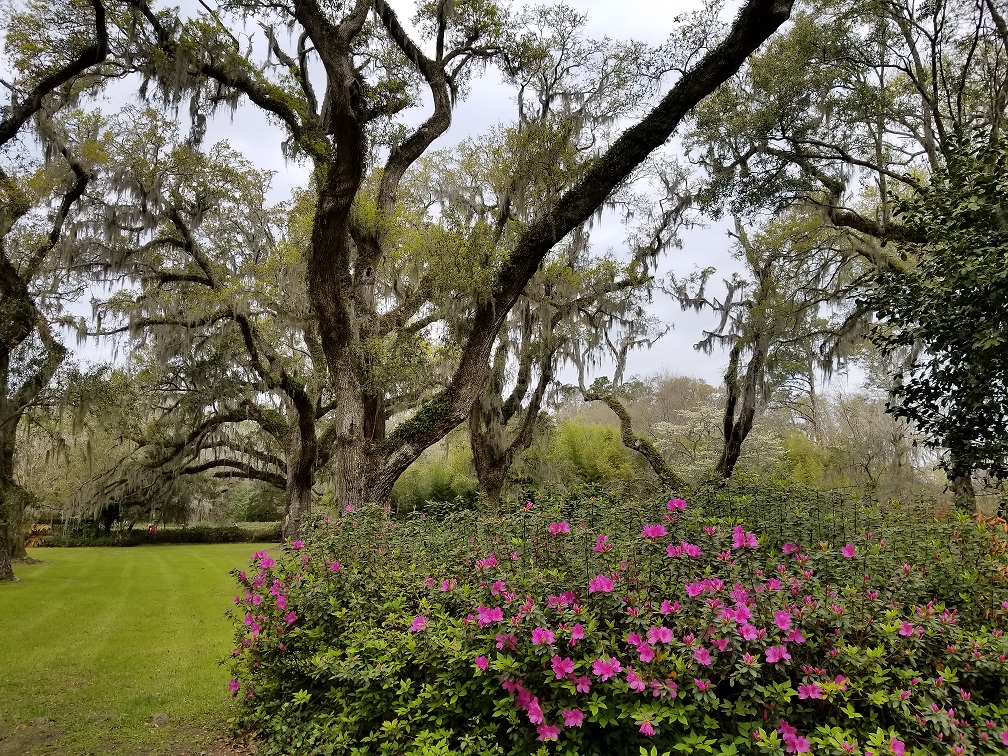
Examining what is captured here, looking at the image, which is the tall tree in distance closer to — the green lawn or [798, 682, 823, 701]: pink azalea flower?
the green lawn

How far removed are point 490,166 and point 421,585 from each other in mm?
9331

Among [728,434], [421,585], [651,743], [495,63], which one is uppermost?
[495,63]

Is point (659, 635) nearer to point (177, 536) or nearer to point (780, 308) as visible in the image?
point (780, 308)

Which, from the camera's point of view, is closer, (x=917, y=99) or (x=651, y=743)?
(x=651, y=743)

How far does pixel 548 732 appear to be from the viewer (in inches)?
85.2

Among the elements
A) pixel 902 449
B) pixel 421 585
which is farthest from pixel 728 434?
pixel 421 585

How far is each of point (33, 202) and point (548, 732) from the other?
12.3m

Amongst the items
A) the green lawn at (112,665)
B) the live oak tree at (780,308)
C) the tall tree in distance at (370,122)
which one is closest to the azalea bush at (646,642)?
the green lawn at (112,665)

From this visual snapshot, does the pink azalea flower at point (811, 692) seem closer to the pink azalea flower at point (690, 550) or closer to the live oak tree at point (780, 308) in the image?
the pink azalea flower at point (690, 550)

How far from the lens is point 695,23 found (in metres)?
6.60

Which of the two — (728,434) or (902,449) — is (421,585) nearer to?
(728,434)

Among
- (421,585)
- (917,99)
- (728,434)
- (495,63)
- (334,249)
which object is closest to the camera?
(421,585)

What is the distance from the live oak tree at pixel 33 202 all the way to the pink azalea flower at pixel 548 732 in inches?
279

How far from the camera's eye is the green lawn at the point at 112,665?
388cm
